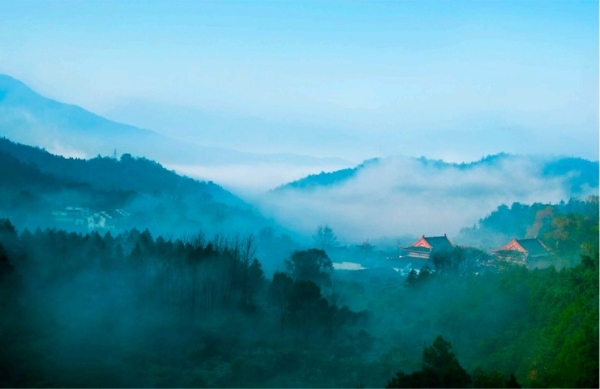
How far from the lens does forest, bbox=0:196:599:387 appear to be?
11984 millimetres

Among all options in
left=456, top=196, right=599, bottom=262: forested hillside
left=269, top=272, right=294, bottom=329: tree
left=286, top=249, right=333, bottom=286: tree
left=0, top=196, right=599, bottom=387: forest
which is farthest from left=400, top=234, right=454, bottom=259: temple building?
left=269, top=272, right=294, bottom=329: tree

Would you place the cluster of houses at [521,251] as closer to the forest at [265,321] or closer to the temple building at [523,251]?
the temple building at [523,251]

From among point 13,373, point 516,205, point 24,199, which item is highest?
point 516,205

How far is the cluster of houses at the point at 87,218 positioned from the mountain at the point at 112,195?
7.3 inches

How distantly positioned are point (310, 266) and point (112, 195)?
16142mm

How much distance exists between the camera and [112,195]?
33719 millimetres

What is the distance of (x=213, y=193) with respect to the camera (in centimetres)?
5094

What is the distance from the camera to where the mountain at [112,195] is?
27531 millimetres

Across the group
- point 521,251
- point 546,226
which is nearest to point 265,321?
point 521,251

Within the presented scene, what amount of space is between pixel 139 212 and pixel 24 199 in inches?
252

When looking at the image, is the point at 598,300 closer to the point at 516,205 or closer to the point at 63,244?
the point at 63,244

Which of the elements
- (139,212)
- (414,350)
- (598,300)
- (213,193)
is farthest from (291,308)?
(213,193)

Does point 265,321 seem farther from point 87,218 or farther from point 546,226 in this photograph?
point 546,226

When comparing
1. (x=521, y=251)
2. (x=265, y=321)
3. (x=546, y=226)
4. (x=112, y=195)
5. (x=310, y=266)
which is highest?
(x=112, y=195)
